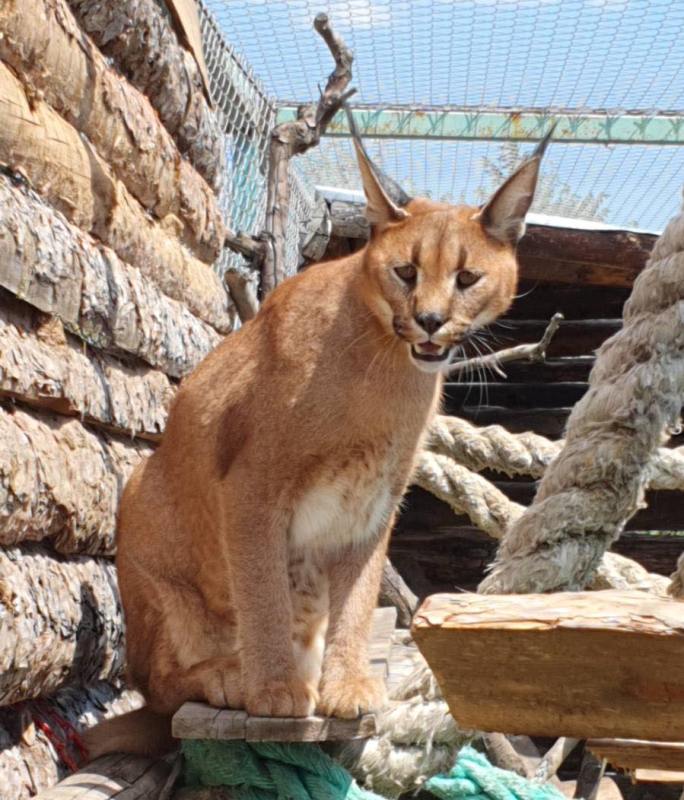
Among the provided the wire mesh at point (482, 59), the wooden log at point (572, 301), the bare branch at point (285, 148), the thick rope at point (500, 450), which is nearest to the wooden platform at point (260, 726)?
the thick rope at point (500, 450)

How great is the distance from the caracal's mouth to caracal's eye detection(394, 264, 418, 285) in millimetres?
179

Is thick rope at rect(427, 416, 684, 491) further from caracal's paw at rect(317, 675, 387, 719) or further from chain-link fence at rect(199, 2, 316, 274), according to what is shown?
caracal's paw at rect(317, 675, 387, 719)

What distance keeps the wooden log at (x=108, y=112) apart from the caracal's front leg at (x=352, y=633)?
1394 mm

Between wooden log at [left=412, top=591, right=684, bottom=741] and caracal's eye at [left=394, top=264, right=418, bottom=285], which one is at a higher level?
caracal's eye at [left=394, top=264, right=418, bottom=285]

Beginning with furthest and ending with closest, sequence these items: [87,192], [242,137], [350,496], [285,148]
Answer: [242,137] < [285,148] < [87,192] < [350,496]

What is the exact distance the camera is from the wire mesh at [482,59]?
5.39 metres

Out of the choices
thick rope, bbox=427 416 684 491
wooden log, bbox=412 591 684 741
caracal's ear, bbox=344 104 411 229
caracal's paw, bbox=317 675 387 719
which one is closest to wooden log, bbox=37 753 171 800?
caracal's paw, bbox=317 675 387 719

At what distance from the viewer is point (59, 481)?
9.96ft

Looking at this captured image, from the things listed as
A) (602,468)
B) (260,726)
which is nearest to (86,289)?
(260,726)

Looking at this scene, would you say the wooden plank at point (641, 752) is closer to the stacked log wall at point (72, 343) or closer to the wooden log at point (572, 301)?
the stacked log wall at point (72, 343)

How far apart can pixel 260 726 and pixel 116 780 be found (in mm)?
348

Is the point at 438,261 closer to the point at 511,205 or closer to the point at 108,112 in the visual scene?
the point at 511,205

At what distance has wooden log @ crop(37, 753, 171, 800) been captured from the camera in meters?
2.56

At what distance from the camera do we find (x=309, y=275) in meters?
3.65
